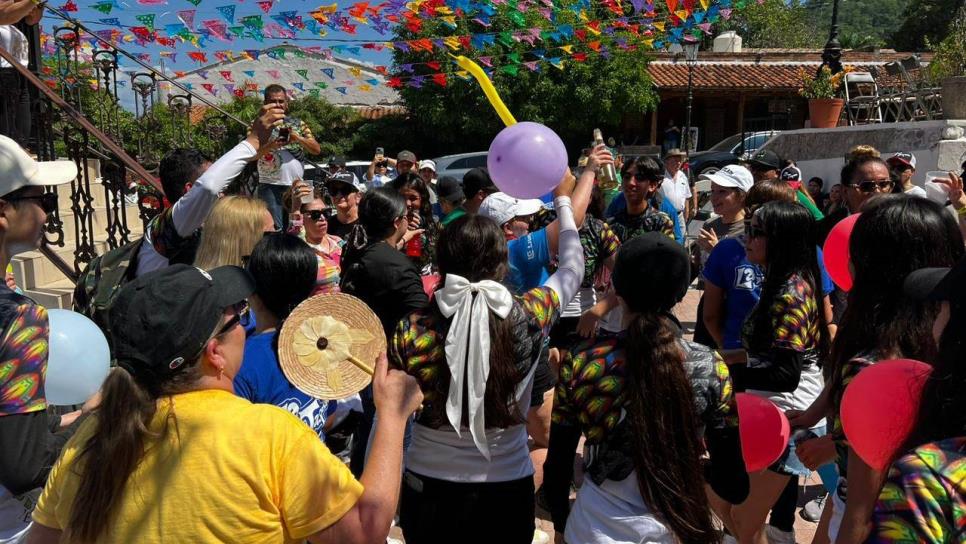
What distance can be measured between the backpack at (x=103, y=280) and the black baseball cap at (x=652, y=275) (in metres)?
2.40

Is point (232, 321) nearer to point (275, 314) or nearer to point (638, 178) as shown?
point (275, 314)

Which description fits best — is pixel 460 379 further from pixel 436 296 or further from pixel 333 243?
pixel 333 243

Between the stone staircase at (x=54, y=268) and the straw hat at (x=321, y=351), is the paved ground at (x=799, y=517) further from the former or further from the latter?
the stone staircase at (x=54, y=268)

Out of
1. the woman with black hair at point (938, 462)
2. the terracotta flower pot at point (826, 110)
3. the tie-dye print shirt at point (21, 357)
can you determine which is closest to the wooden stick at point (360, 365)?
the tie-dye print shirt at point (21, 357)

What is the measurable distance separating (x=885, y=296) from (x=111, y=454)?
2.16m

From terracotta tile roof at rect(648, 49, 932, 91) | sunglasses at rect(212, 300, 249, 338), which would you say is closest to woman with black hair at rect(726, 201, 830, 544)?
sunglasses at rect(212, 300, 249, 338)

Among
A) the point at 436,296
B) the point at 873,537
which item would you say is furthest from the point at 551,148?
the point at 873,537

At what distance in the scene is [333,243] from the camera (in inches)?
197

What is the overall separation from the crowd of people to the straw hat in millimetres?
234

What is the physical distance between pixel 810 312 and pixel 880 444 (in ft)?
5.18

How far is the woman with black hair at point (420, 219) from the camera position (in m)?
5.46

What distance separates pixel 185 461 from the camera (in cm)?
162

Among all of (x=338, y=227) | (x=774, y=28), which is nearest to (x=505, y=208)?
(x=338, y=227)

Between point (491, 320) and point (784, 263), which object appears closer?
point (491, 320)
